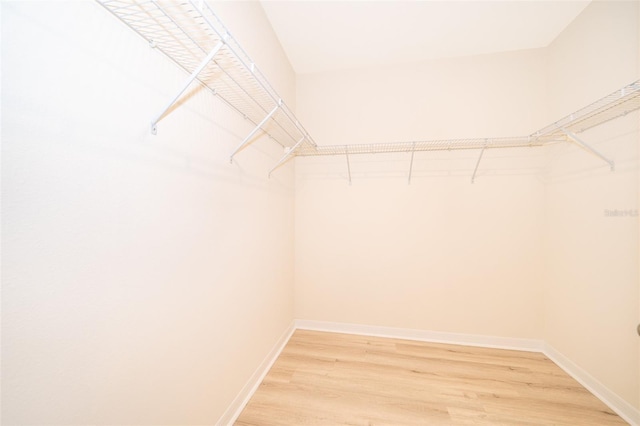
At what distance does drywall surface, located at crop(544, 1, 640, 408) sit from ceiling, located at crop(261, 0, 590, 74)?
0.28 m

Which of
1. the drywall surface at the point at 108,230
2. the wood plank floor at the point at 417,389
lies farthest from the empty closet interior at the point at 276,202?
the wood plank floor at the point at 417,389

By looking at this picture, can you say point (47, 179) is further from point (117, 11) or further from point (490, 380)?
point (490, 380)

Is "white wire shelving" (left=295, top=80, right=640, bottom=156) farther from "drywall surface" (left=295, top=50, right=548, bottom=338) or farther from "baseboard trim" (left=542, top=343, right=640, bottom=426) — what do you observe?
"baseboard trim" (left=542, top=343, right=640, bottom=426)

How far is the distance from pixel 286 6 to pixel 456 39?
142 centimetres

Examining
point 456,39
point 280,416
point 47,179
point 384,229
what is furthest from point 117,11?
point 456,39

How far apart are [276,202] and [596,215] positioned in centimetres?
229

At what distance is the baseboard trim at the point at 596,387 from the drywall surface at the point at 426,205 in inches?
7.6

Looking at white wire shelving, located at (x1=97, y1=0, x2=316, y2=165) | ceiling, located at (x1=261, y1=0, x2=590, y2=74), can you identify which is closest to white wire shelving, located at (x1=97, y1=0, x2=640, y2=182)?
white wire shelving, located at (x1=97, y1=0, x2=316, y2=165)

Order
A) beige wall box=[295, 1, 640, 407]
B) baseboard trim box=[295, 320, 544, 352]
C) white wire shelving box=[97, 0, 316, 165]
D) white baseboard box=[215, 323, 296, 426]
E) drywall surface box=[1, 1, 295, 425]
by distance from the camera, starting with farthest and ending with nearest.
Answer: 1. baseboard trim box=[295, 320, 544, 352]
2. beige wall box=[295, 1, 640, 407]
3. white baseboard box=[215, 323, 296, 426]
4. white wire shelving box=[97, 0, 316, 165]
5. drywall surface box=[1, 1, 295, 425]

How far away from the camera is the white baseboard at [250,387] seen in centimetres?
134

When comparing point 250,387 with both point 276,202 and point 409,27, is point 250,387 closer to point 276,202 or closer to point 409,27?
point 276,202

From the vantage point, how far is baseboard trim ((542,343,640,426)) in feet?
4.61

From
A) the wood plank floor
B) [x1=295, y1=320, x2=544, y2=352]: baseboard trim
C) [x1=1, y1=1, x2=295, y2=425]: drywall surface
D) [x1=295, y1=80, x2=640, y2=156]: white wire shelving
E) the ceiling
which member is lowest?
the wood plank floor

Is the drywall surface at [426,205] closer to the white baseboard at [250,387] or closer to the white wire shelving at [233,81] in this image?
the white wire shelving at [233,81]
